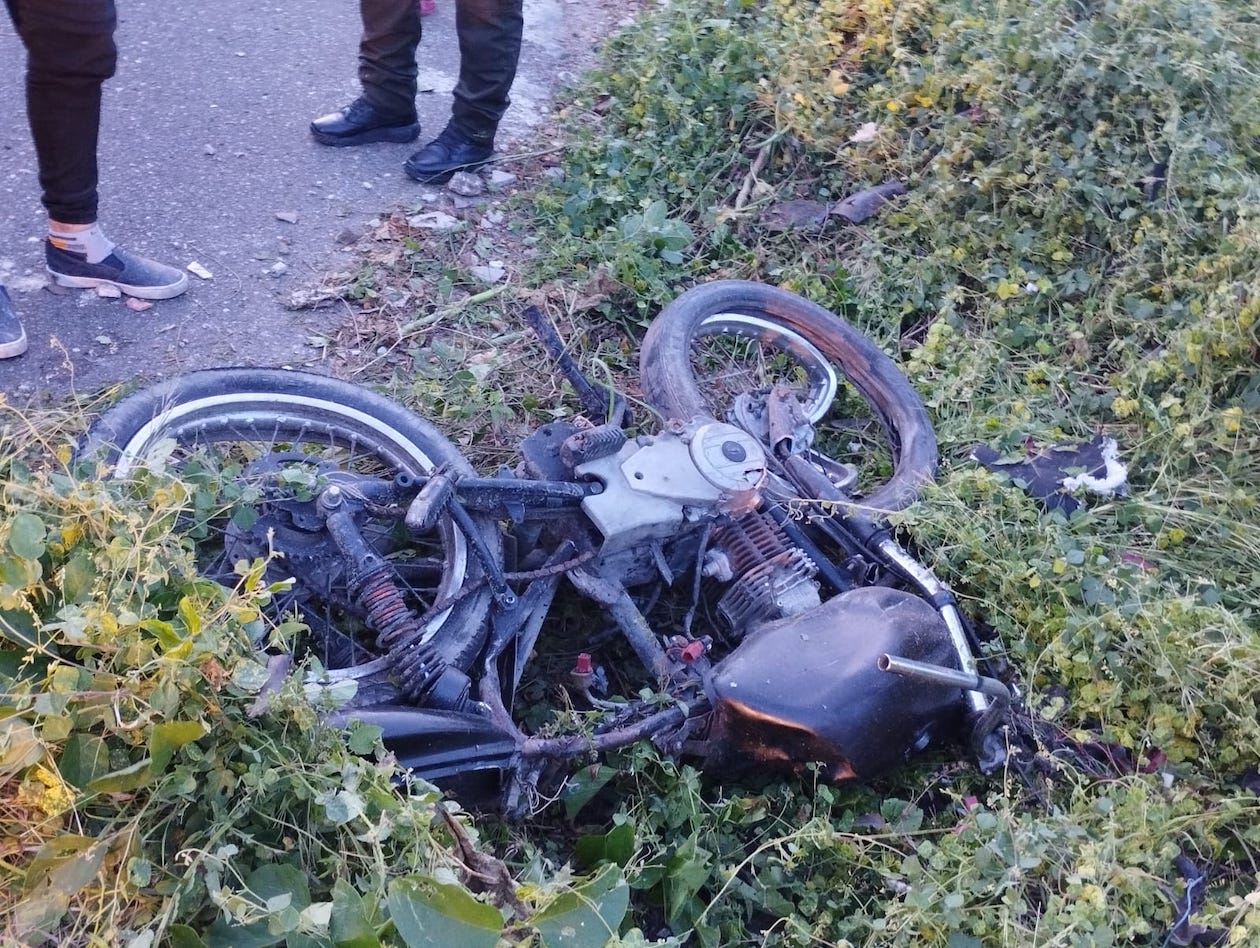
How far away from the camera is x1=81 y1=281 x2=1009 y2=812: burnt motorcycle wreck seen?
7.72 ft

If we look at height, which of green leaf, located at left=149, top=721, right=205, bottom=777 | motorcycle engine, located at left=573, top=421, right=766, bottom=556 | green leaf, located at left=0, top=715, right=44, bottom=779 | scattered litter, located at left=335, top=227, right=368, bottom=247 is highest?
green leaf, located at left=0, top=715, right=44, bottom=779

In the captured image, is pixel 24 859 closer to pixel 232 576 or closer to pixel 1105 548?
pixel 232 576

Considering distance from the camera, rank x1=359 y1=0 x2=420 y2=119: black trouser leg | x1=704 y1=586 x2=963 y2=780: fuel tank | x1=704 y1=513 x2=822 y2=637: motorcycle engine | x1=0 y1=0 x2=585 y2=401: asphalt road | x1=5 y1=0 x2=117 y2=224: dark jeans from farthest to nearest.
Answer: x1=359 y1=0 x2=420 y2=119: black trouser leg → x1=0 y1=0 x2=585 y2=401: asphalt road → x1=5 y1=0 x2=117 y2=224: dark jeans → x1=704 y1=513 x2=822 y2=637: motorcycle engine → x1=704 y1=586 x2=963 y2=780: fuel tank

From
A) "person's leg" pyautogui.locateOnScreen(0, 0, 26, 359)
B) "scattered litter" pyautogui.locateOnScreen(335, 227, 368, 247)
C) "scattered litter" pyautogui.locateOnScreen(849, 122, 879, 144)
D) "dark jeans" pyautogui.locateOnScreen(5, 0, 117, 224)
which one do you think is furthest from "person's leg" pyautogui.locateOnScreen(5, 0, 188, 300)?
"scattered litter" pyautogui.locateOnScreen(849, 122, 879, 144)

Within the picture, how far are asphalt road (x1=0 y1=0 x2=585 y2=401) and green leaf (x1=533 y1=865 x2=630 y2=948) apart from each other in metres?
2.54

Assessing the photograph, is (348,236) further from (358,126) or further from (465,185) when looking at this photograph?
(358,126)

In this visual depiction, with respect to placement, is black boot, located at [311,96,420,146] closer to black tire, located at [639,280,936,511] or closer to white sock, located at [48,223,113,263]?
white sock, located at [48,223,113,263]

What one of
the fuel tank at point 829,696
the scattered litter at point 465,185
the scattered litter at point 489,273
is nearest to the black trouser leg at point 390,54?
the scattered litter at point 465,185

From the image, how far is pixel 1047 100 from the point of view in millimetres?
4293

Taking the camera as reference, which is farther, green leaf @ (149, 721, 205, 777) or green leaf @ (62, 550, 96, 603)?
green leaf @ (62, 550, 96, 603)

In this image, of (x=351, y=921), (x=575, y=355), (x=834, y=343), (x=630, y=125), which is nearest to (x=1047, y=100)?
(x=834, y=343)

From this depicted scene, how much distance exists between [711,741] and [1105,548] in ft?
5.03

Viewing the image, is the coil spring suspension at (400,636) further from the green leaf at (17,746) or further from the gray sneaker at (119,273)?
the gray sneaker at (119,273)

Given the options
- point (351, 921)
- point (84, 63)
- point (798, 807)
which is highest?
point (84, 63)
